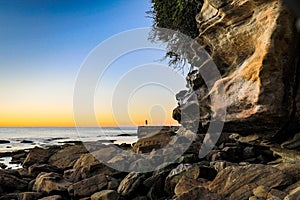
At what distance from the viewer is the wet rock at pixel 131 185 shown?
11153 millimetres

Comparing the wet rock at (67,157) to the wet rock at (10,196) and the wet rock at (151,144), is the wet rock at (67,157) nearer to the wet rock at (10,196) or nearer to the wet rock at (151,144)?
the wet rock at (151,144)

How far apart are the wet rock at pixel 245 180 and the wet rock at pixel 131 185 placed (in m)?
3.34

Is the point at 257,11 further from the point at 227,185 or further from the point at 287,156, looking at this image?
the point at 227,185

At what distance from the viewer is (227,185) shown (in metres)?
8.39

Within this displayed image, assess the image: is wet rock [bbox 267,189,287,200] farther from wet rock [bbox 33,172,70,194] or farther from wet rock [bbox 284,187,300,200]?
wet rock [bbox 33,172,70,194]

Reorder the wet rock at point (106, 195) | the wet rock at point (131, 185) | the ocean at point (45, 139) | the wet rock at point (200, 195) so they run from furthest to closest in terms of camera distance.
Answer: the ocean at point (45, 139) → the wet rock at point (131, 185) → the wet rock at point (106, 195) → the wet rock at point (200, 195)

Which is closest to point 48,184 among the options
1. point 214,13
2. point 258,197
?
point 258,197

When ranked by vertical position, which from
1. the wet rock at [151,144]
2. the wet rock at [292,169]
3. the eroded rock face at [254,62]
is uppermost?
the eroded rock face at [254,62]

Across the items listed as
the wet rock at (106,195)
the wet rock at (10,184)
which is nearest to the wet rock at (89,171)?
the wet rock at (10,184)

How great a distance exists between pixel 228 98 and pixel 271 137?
2007 millimetres

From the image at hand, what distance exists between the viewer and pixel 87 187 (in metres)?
11.6

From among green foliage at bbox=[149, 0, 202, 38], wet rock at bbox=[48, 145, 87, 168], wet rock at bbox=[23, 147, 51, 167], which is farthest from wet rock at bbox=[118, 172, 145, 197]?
wet rock at bbox=[23, 147, 51, 167]

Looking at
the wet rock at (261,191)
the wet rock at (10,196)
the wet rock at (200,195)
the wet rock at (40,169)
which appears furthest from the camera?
the wet rock at (40,169)

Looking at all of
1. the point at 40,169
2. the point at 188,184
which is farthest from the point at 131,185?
the point at 40,169
